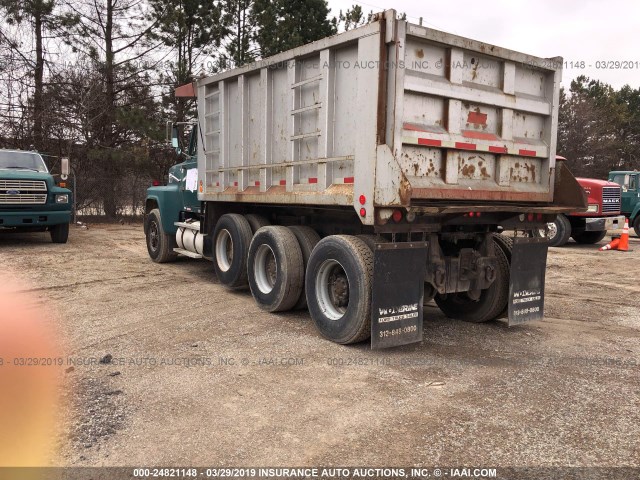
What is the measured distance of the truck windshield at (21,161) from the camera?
12231 mm

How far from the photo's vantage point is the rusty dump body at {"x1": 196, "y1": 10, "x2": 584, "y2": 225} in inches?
188

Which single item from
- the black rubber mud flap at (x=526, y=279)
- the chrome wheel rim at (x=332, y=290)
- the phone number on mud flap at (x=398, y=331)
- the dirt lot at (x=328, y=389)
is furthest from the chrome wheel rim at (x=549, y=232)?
the chrome wheel rim at (x=332, y=290)

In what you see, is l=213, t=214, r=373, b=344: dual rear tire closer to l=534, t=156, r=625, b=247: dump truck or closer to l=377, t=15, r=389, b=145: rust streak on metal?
l=377, t=15, r=389, b=145: rust streak on metal

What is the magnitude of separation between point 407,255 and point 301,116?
6.91 ft

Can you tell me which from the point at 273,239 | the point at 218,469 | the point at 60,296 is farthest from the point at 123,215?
the point at 218,469

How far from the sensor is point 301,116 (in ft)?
19.5

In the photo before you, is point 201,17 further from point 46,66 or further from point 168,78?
point 46,66

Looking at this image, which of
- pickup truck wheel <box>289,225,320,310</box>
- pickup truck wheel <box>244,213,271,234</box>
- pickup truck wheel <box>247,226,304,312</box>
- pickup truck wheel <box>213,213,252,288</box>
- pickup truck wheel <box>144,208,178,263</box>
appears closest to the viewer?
pickup truck wheel <box>247,226,304,312</box>

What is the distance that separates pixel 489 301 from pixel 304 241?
7.36 feet

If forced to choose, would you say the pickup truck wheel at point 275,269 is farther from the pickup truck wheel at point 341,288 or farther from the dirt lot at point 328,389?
the pickup truck wheel at point 341,288

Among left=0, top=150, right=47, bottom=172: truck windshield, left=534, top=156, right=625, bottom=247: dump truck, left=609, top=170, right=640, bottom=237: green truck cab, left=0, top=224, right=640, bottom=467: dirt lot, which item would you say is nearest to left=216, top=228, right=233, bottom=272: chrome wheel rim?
left=0, top=224, right=640, bottom=467: dirt lot

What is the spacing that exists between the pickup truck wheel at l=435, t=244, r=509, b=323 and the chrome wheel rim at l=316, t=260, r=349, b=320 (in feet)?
5.78

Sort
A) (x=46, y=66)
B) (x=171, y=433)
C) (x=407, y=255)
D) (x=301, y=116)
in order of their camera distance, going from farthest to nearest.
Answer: (x=46, y=66), (x=301, y=116), (x=407, y=255), (x=171, y=433)

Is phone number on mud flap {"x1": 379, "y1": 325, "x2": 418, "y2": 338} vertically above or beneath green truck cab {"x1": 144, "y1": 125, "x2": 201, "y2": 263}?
beneath
